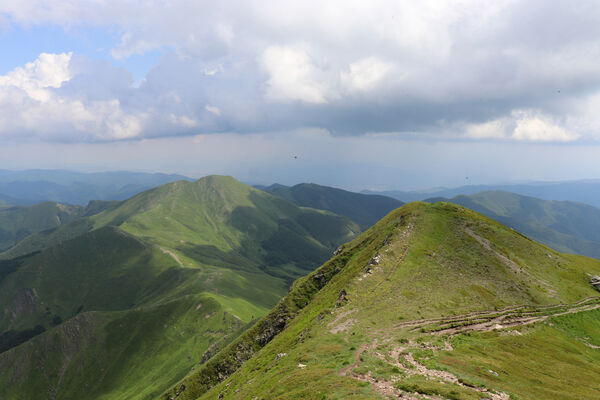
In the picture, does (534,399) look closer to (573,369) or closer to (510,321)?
(573,369)

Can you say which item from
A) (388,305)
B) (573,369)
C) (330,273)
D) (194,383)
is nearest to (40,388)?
(194,383)

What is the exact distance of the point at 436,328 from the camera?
50.6m

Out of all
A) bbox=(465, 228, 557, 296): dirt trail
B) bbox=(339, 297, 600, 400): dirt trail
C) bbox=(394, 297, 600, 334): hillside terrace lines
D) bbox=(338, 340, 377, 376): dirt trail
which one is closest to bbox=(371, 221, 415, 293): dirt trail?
bbox=(394, 297, 600, 334): hillside terrace lines

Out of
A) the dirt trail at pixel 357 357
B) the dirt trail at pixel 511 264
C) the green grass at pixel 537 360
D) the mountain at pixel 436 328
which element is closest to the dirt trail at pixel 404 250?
the mountain at pixel 436 328

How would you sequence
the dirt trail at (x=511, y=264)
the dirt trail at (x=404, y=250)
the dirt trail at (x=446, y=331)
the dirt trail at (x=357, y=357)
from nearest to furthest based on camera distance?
the dirt trail at (x=446, y=331)
the dirt trail at (x=357, y=357)
the dirt trail at (x=404, y=250)
the dirt trail at (x=511, y=264)

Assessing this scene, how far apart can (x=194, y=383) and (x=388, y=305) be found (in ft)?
274

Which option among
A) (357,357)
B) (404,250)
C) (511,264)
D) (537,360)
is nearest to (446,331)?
(537,360)

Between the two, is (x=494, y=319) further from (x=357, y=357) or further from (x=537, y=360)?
(x=357, y=357)

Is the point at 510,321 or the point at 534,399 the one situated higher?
the point at 534,399

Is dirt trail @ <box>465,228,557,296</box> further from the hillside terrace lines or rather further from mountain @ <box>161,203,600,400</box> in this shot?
the hillside terrace lines

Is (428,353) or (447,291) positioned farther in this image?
(447,291)

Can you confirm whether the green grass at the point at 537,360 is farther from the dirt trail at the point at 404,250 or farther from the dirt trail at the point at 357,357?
the dirt trail at the point at 404,250

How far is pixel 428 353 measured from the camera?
1544 inches

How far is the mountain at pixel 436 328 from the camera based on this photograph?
32750mm
